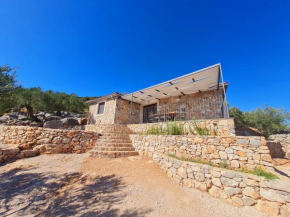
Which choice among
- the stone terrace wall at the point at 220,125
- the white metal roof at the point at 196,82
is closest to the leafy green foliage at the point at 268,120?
the white metal roof at the point at 196,82

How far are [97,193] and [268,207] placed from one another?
13.0 feet

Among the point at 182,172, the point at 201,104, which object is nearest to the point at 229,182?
the point at 182,172

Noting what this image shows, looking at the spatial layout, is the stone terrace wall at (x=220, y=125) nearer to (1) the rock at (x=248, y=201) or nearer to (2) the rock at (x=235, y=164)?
(2) the rock at (x=235, y=164)

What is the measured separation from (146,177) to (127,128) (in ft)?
15.9

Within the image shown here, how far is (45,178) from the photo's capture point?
11.8 feet

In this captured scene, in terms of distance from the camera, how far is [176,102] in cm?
954

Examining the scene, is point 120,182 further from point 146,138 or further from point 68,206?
point 146,138

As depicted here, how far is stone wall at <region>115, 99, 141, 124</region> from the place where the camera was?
418 inches

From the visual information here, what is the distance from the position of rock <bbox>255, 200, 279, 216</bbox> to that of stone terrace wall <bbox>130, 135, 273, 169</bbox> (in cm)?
94

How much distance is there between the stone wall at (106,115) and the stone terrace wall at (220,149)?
6.18 metres

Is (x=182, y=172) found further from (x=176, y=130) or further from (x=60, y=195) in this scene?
(x=60, y=195)

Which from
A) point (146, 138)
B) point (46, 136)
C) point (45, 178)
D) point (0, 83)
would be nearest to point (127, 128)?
point (146, 138)

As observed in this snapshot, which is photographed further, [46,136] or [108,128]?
[108,128]

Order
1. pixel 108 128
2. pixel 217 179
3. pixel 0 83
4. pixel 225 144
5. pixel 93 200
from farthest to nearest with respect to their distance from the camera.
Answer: pixel 108 128
pixel 0 83
pixel 225 144
pixel 217 179
pixel 93 200
